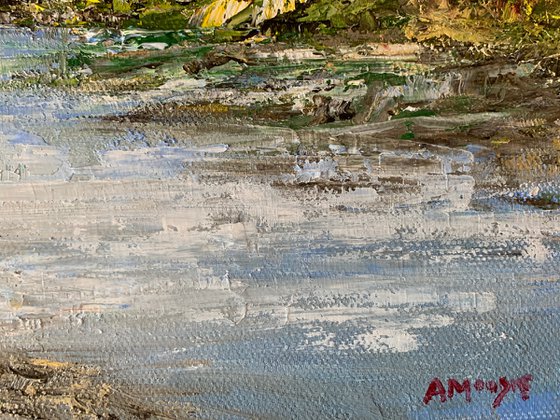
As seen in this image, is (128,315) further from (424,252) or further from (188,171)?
(424,252)

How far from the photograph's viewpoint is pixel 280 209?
958 millimetres

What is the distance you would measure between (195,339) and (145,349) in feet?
0.34

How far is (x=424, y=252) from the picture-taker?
98 cm

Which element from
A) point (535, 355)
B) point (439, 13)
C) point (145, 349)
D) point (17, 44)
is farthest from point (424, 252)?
point (17, 44)

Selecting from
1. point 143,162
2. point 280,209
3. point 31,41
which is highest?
point 31,41
